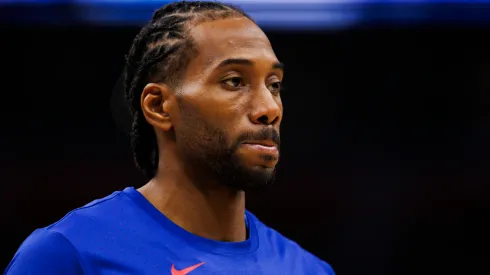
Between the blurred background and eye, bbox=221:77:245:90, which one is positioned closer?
eye, bbox=221:77:245:90

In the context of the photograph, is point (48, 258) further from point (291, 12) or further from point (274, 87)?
point (291, 12)

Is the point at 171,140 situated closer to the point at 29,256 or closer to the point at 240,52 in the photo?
the point at 240,52

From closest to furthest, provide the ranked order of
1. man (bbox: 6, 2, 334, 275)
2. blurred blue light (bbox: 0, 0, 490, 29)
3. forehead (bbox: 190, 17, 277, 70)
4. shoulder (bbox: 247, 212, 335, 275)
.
Answer: 1. man (bbox: 6, 2, 334, 275)
2. forehead (bbox: 190, 17, 277, 70)
3. shoulder (bbox: 247, 212, 335, 275)
4. blurred blue light (bbox: 0, 0, 490, 29)

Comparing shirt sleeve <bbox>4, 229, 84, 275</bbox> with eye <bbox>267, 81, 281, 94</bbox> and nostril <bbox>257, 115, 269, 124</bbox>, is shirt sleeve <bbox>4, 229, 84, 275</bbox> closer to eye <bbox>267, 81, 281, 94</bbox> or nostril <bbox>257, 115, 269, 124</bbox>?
nostril <bbox>257, 115, 269, 124</bbox>

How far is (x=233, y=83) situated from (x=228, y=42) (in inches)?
4.6

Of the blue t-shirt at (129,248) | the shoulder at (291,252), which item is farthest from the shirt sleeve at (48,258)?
the shoulder at (291,252)

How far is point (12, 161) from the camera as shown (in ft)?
12.4

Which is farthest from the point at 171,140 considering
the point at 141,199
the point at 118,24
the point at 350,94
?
the point at 350,94

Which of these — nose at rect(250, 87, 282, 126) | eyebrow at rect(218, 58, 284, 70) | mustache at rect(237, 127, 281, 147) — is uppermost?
eyebrow at rect(218, 58, 284, 70)

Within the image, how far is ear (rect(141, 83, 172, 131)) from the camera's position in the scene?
1836mm

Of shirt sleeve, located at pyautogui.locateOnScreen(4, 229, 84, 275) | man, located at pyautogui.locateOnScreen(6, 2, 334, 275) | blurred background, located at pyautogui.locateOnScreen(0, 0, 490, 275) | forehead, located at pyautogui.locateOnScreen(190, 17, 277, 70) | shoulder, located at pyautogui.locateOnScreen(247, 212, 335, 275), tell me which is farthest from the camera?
blurred background, located at pyautogui.locateOnScreen(0, 0, 490, 275)

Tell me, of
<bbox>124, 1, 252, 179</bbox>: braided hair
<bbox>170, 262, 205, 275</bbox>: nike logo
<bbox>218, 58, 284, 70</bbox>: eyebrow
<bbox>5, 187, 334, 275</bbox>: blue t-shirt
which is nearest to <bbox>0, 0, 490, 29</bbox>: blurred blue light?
<bbox>124, 1, 252, 179</bbox>: braided hair

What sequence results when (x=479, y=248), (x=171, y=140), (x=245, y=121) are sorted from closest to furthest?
1. (x=245, y=121)
2. (x=171, y=140)
3. (x=479, y=248)

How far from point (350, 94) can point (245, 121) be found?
7.75 ft
